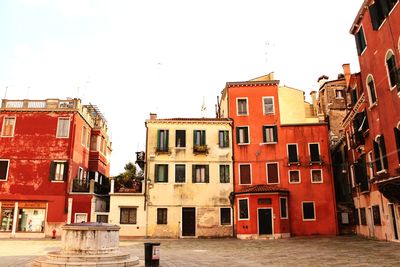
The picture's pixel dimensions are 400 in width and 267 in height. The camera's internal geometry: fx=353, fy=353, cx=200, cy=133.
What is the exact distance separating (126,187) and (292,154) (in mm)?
14482

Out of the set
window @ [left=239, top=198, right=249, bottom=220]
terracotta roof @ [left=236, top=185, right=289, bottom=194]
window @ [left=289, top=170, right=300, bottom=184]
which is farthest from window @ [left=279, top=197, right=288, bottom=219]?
window @ [left=239, top=198, right=249, bottom=220]

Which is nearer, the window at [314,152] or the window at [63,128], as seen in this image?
the window at [314,152]

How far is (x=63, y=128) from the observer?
30453 mm

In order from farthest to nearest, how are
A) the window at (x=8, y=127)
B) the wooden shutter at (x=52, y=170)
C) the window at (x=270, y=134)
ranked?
the window at (x=270, y=134)
the window at (x=8, y=127)
the wooden shutter at (x=52, y=170)

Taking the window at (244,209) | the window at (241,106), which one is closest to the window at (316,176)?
the window at (244,209)

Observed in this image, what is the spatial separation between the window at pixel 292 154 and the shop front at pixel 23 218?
20.6m

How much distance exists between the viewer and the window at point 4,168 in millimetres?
29016

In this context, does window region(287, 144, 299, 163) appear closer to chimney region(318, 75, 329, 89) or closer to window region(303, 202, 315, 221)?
window region(303, 202, 315, 221)

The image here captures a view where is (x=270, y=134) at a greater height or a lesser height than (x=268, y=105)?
lesser

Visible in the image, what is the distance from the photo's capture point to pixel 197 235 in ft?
95.2

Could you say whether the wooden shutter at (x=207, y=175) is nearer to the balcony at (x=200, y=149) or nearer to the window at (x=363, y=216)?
the balcony at (x=200, y=149)

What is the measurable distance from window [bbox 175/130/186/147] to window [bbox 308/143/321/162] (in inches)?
424

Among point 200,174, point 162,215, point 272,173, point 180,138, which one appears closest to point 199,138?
point 180,138

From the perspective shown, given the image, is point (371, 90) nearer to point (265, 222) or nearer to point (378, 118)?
point (378, 118)
